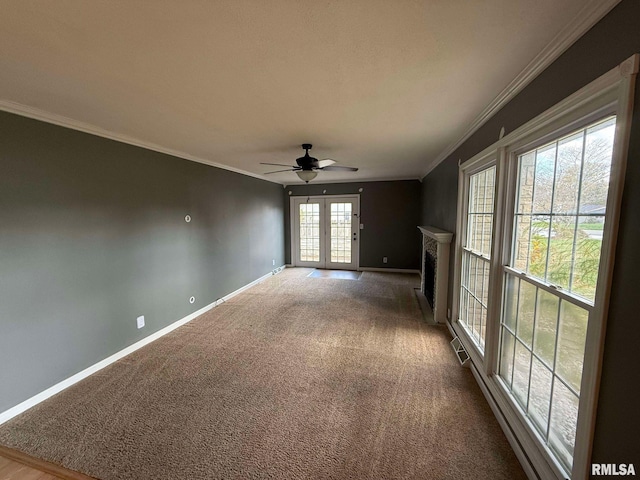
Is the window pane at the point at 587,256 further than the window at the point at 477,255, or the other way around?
the window at the point at 477,255

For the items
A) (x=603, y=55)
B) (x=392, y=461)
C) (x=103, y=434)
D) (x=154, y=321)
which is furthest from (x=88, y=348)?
(x=603, y=55)

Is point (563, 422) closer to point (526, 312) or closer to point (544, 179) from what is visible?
point (526, 312)

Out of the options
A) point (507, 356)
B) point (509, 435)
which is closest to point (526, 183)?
point (507, 356)

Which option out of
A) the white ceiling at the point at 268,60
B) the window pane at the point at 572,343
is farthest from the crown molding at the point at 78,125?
the window pane at the point at 572,343

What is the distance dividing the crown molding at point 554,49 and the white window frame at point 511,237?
25 cm

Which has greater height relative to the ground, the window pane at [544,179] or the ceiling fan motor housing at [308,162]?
the ceiling fan motor housing at [308,162]

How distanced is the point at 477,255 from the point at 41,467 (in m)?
3.56

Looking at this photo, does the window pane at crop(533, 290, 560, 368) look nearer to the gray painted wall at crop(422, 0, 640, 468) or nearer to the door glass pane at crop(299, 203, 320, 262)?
the gray painted wall at crop(422, 0, 640, 468)

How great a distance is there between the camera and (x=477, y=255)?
2.50 m

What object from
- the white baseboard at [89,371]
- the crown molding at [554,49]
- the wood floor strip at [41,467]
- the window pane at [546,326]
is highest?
the crown molding at [554,49]

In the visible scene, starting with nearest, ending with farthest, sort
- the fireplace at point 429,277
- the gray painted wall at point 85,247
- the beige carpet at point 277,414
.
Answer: the beige carpet at point 277,414
the gray painted wall at point 85,247
the fireplace at point 429,277

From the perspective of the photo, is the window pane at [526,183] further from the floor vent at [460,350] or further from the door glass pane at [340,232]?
the door glass pane at [340,232]

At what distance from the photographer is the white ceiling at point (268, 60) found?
1045 millimetres

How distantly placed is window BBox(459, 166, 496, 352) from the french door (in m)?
3.75
